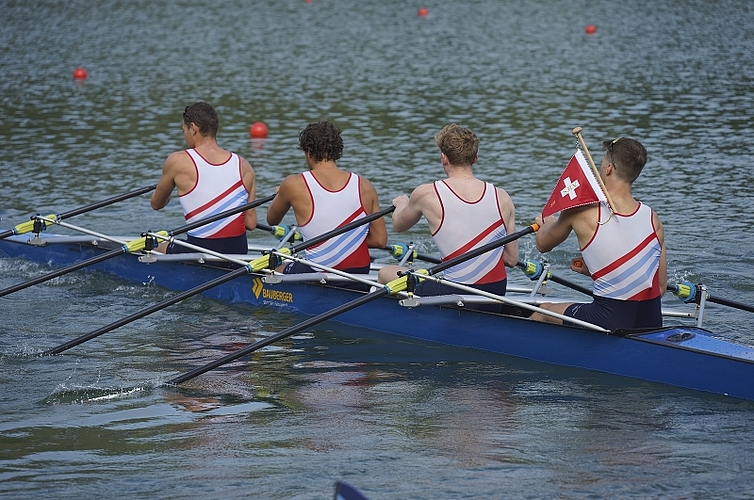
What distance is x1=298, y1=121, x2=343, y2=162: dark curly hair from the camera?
784 centimetres

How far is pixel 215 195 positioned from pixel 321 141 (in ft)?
4.43

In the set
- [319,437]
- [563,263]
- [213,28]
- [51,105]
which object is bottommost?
[319,437]

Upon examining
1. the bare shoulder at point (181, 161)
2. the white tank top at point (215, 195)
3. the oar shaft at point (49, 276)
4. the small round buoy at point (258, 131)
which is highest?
the small round buoy at point (258, 131)

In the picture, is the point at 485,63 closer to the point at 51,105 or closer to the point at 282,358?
the point at 51,105

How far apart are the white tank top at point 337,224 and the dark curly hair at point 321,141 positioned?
0.17m

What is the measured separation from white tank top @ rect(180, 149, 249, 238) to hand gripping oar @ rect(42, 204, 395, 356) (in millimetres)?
1155

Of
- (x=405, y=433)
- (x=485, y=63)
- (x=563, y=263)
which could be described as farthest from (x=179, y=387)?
(x=485, y=63)

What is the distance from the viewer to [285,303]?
8.67 m

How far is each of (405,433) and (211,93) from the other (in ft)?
44.8

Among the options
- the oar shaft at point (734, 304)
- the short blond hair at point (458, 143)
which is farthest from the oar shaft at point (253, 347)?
the oar shaft at point (734, 304)

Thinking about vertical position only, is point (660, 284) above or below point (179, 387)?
above

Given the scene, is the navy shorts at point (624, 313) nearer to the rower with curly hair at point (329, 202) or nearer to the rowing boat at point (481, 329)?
the rowing boat at point (481, 329)

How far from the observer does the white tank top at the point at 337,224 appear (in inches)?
316

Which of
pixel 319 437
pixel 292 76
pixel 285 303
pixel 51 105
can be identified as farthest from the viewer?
pixel 292 76
